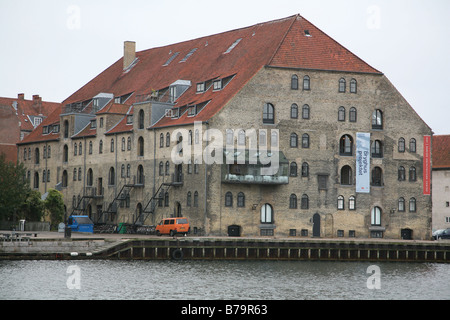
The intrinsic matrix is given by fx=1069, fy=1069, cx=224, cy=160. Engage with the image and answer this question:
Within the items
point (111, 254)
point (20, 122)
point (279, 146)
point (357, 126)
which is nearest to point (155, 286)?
point (111, 254)

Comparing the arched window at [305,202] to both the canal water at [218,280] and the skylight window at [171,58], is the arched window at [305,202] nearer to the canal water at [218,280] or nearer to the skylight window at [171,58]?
the canal water at [218,280]

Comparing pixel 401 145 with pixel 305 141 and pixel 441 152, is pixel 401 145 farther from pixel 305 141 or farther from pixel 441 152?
pixel 441 152

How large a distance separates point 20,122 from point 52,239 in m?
71.1

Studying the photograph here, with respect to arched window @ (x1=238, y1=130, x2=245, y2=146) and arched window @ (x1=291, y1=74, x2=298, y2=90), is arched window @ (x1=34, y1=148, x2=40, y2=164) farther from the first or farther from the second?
arched window @ (x1=291, y1=74, x2=298, y2=90)

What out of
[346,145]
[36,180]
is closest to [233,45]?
[346,145]

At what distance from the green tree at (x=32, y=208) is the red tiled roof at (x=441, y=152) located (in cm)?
4465

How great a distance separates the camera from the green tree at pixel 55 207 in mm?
101500

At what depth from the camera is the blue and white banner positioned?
95.6 metres

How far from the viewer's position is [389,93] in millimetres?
97188

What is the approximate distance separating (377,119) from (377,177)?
5.26m

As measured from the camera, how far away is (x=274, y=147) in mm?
92312

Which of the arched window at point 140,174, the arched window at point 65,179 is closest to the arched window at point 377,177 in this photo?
the arched window at point 140,174

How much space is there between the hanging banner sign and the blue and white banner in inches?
239

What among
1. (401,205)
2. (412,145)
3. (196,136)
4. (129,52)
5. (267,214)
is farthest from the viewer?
(129,52)
